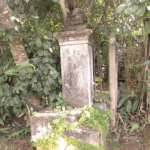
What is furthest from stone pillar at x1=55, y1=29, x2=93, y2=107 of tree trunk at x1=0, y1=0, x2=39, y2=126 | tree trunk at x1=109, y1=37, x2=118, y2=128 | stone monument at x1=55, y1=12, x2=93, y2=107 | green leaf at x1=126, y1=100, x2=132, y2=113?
green leaf at x1=126, y1=100, x2=132, y2=113

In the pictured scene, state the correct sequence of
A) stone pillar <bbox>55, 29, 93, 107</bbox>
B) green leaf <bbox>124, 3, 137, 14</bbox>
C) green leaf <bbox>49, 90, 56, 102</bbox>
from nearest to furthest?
green leaf <bbox>124, 3, 137, 14</bbox>, stone pillar <bbox>55, 29, 93, 107</bbox>, green leaf <bbox>49, 90, 56, 102</bbox>

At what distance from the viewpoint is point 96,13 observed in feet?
10.9

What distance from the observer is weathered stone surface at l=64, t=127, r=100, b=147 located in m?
1.97

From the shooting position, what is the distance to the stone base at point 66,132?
78.2 inches

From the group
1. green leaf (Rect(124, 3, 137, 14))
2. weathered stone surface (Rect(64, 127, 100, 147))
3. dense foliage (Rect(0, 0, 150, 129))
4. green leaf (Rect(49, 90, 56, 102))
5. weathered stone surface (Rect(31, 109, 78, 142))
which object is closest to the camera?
green leaf (Rect(124, 3, 137, 14))

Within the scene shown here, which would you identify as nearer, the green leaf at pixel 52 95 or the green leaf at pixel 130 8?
the green leaf at pixel 130 8

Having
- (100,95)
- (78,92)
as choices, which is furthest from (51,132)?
(100,95)

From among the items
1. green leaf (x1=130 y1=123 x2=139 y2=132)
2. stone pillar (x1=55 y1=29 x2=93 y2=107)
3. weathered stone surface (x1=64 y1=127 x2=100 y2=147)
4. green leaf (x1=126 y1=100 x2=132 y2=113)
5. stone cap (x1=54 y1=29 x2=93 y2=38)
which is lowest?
green leaf (x1=130 y1=123 x2=139 y2=132)

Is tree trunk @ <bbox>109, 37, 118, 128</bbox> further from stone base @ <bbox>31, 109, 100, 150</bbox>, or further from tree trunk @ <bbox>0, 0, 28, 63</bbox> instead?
tree trunk @ <bbox>0, 0, 28, 63</bbox>

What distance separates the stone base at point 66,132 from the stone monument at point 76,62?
0.27 meters

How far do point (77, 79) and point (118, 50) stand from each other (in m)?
1.12

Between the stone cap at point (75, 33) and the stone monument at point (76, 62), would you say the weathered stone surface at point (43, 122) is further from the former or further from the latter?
the stone cap at point (75, 33)

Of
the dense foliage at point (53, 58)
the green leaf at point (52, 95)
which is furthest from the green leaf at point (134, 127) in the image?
the green leaf at point (52, 95)

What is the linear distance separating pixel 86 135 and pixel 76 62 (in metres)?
1.01
